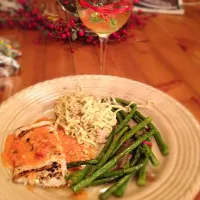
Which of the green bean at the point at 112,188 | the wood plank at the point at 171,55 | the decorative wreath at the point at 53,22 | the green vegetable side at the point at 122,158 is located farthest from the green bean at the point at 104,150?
the decorative wreath at the point at 53,22

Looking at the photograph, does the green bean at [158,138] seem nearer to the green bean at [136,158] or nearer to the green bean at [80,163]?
the green bean at [136,158]

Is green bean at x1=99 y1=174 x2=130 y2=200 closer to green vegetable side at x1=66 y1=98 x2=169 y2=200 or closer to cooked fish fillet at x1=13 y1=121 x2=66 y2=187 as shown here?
green vegetable side at x1=66 y1=98 x2=169 y2=200

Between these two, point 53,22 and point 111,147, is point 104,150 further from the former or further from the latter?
point 53,22

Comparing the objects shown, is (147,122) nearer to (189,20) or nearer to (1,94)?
(1,94)

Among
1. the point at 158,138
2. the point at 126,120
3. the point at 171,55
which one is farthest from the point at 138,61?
the point at 158,138

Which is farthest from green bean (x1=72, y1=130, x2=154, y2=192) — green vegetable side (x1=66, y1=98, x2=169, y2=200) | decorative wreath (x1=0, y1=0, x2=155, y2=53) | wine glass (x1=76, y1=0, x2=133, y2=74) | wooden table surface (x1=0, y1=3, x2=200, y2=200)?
decorative wreath (x1=0, y1=0, x2=155, y2=53)
